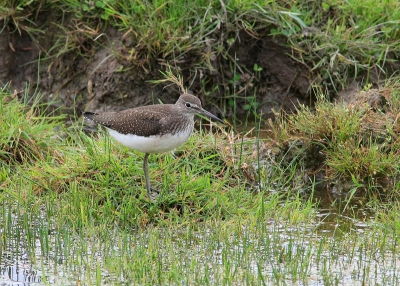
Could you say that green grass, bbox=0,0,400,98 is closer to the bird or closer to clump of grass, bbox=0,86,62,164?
clump of grass, bbox=0,86,62,164

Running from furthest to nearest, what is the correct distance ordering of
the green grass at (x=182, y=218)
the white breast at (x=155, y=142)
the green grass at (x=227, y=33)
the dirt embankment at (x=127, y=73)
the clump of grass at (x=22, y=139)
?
the dirt embankment at (x=127, y=73) → the green grass at (x=227, y=33) → the clump of grass at (x=22, y=139) → the white breast at (x=155, y=142) → the green grass at (x=182, y=218)

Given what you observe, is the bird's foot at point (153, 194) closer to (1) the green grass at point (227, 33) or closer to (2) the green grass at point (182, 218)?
(2) the green grass at point (182, 218)

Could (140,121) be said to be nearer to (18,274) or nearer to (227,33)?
(18,274)

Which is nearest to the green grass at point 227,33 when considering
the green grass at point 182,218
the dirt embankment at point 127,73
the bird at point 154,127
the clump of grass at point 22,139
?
the dirt embankment at point 127,73

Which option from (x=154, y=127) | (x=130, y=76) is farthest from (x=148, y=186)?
(x=130, y=76)

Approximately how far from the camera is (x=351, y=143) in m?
7.71

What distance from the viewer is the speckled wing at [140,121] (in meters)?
6.73

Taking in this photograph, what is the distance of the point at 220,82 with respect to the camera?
953cm

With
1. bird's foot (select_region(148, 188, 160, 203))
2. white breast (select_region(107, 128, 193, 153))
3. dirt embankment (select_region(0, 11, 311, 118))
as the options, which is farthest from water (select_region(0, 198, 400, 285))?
dirt embankment (select_region(0, 11, 311, 118))

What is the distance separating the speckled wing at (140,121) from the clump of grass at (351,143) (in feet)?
5.72

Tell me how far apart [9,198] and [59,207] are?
535mm

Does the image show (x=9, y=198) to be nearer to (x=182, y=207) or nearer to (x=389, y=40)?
(x=182, y=207)

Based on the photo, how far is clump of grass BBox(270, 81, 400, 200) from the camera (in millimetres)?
7562

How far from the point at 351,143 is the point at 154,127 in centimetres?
221
